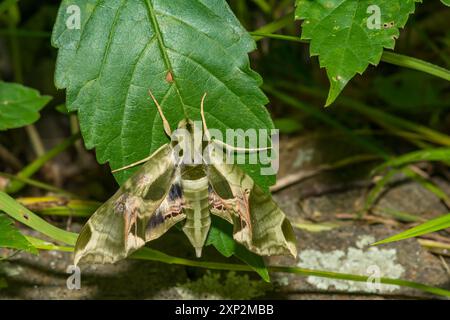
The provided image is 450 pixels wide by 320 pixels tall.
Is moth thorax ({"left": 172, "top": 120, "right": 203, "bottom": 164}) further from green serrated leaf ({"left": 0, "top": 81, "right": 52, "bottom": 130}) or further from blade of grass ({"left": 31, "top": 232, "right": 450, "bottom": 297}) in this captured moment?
green serrated leaf ({"left": 0, "top": 81, "right": 52, "bottom": 130})

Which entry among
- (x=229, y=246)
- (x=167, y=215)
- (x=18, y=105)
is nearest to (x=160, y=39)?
(x=167, y=215)

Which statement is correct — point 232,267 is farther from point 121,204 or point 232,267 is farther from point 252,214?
point 121,204

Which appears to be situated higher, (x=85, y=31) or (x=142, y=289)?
(x=85, y=31)

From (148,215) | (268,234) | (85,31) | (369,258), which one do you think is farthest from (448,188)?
(85,31)

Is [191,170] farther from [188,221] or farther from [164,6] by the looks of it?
[164,6]

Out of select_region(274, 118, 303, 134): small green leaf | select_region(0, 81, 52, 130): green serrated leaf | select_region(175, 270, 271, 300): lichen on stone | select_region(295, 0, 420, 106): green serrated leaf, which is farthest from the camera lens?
select_region(274, 118, 303, 134): small green leaf

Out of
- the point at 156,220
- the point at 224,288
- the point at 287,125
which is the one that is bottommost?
the point at 224,288

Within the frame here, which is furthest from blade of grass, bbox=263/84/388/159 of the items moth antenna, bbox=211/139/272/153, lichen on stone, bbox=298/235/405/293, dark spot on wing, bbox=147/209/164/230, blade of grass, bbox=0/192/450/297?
dark spot on wing, bbox=147/209/164/230
